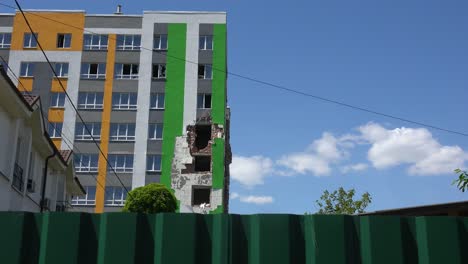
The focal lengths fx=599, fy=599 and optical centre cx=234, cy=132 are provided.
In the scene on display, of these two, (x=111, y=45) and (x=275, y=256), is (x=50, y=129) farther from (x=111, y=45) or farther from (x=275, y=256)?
(x=275, y=256)

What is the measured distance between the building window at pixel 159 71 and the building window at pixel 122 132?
547 centimetres

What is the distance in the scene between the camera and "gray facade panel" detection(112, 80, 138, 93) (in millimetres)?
59250

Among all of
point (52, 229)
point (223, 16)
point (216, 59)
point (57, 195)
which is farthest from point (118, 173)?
point (52, 229)

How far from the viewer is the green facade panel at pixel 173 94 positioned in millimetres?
57062

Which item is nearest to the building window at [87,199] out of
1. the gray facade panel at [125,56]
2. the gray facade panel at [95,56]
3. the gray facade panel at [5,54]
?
the gray facade panel at [95,56]

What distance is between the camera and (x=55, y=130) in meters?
58.2

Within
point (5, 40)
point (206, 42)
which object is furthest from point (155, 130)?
point (5, 40)

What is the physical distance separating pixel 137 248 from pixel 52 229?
815 millimetres

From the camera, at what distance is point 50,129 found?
58625mm

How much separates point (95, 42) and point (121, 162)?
12.6 metres

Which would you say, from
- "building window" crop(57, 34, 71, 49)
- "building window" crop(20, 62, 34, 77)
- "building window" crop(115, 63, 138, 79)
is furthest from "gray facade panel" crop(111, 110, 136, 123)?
"building window" crop(20, 62, 34, 77)

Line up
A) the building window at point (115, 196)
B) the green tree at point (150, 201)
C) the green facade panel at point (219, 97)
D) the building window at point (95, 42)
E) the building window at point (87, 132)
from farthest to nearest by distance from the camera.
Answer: the building window at point (95, 42) → the building window at point (87, 132) → the green facade panel at point (219, 97) → the building window at point (115, 196) → the green tree at point (150, 201)

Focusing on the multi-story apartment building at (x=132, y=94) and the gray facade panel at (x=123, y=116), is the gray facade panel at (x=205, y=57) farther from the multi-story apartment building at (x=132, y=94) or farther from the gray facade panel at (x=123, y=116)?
the gray facade panel at (x=123, y=116)

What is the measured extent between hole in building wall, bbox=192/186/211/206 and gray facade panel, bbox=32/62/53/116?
16.8m
